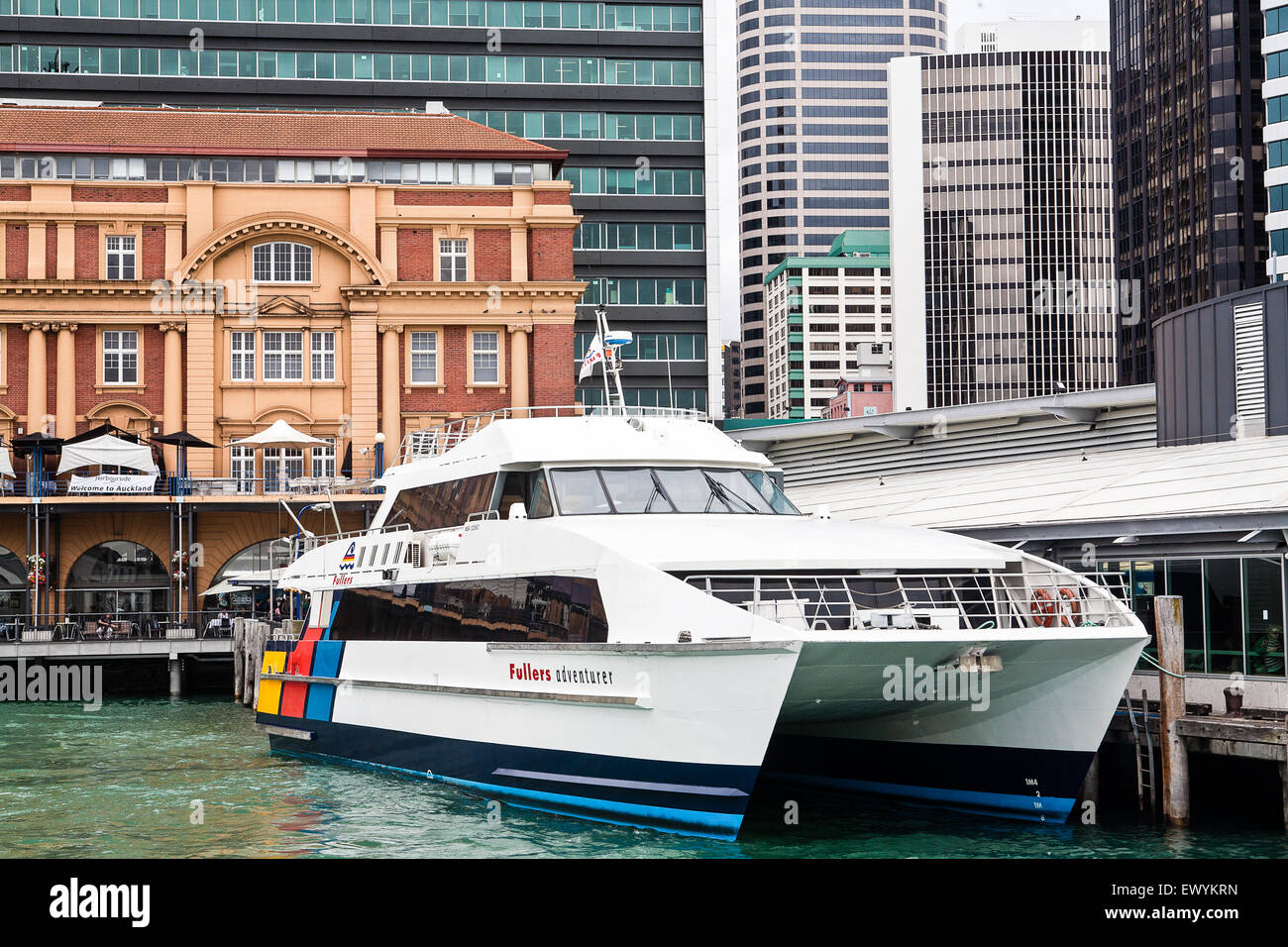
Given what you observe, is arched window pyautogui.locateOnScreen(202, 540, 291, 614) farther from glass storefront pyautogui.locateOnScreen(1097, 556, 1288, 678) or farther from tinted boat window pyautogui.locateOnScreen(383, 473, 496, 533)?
glass storefront pyautogui.locateOnScreen(1097, 556, 1288, 678)

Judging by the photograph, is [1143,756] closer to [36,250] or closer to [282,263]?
[282,263]

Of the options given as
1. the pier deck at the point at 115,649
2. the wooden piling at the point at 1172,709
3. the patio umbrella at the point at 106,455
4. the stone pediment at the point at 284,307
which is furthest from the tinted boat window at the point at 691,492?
the stone pediment at the point at 284,307

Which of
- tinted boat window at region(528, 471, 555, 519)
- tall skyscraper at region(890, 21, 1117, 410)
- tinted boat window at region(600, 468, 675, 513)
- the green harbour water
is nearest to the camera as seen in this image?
the green harbour water

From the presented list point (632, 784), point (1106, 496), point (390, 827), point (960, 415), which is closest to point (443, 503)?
point (390, 827)

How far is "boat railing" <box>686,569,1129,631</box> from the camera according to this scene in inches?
628

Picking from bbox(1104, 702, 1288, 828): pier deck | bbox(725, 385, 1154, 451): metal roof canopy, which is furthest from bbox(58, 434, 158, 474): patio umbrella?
bbox(1104, 702, 1288, 828): pier deck

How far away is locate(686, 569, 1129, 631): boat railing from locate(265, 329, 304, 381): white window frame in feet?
127

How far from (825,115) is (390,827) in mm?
172014

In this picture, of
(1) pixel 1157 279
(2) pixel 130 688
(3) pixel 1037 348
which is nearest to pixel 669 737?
(2) pixel 130 688

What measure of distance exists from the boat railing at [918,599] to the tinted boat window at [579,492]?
2935 millimetres

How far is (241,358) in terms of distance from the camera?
53.1 m

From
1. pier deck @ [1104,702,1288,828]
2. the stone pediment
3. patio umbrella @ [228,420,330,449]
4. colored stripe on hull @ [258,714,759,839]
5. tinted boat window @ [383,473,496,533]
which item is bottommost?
colored stripe on hull @ [258,714,759,839]

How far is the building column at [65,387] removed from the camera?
52.0 m

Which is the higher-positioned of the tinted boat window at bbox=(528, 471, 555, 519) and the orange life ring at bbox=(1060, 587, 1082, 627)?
the tinted boat window at bbox=(528, 471, 555, 519)
